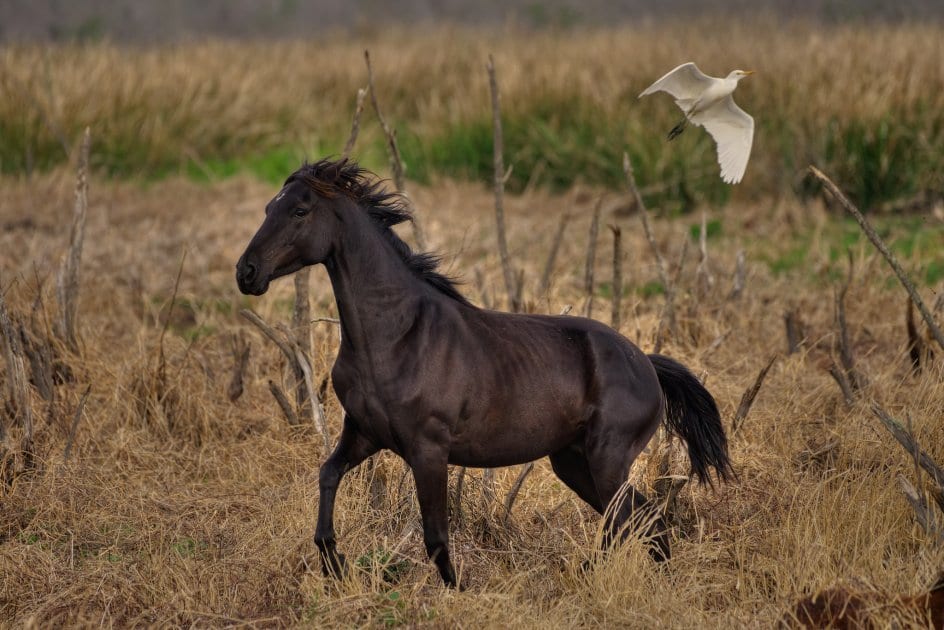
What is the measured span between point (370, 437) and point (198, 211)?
25.6 feet

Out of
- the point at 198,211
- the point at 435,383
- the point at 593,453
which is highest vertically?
the point at 435,383

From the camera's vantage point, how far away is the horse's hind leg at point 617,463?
178 inches

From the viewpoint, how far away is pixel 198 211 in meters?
11.7

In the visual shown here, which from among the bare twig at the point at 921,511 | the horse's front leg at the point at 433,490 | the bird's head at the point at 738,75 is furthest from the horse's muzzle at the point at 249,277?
the bare twig at the point at 921,511

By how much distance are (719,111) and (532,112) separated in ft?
26.9

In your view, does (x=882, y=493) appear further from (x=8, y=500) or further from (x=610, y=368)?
(x=8, y=500)

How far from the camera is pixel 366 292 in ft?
14.0

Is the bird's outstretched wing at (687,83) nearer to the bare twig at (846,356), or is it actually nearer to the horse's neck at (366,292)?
the horse's neck at (366,292)

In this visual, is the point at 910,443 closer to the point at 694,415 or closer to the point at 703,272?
the point at 694,415

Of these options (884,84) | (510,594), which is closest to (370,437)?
(510,594)

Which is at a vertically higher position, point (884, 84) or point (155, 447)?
point (884, 84)

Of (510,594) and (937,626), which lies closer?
(937,626)

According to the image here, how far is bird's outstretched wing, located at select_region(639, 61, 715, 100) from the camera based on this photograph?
4.97 metres

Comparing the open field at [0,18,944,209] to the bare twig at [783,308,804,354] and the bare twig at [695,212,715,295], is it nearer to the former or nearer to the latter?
the bare twig at [695,212,715,295]
